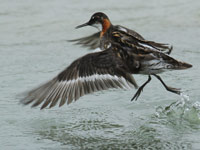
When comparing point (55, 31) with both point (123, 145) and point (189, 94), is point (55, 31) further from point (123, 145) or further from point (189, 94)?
point (123, 145)

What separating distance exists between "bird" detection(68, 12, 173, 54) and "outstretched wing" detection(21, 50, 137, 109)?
0.36m

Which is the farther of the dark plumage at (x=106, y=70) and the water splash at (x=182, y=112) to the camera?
the water splash at (x=182, y=112)

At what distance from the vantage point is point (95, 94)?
752cm

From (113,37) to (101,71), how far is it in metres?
0.59

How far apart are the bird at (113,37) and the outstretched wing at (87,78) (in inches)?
14.2

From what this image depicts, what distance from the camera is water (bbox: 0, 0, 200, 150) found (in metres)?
6.14

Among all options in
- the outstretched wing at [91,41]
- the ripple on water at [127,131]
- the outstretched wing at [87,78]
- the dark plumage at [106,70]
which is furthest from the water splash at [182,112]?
the outstretched wing at [91,41]

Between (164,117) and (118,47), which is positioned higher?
(118,47)

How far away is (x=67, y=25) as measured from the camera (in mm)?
10383

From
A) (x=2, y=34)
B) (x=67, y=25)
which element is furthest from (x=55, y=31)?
(x=2, y=34)

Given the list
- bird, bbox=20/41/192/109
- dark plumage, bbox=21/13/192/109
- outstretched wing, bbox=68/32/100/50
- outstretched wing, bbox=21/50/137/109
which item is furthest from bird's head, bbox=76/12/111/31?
outstretched wing, bbox=21/50/137/109

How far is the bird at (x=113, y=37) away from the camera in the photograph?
6559mm

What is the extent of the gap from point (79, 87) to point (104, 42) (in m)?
1.24

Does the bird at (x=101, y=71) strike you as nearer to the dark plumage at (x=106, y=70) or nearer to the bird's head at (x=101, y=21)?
the dark plumage at (x=106, y=70)
